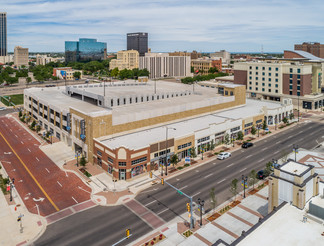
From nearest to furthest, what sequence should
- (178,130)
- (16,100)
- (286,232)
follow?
(286,232), (178,130), (16,100)

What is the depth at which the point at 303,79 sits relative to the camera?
135250mm

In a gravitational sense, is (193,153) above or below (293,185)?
below

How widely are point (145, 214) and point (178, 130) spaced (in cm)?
3496

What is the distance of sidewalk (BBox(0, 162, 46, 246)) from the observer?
135ft

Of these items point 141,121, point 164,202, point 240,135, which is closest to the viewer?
point 164,202

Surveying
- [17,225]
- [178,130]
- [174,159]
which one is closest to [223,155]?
[178,130]

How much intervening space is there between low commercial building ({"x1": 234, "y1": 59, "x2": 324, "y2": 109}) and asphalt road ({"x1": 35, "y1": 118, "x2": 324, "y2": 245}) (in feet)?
207

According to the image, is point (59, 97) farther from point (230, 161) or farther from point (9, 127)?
point (230, 161)

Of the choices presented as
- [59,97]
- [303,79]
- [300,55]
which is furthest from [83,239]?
[300,55]

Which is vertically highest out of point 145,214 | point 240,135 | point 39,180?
point 240,135

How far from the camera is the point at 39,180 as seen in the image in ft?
199

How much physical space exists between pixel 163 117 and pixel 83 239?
48804 mm

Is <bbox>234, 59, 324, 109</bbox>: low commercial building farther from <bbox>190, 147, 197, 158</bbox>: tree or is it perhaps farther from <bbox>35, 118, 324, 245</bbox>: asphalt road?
<bbox>190, 147, 197, 158</bbox>: tree

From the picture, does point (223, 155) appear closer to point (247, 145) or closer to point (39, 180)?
point (247, 145)
